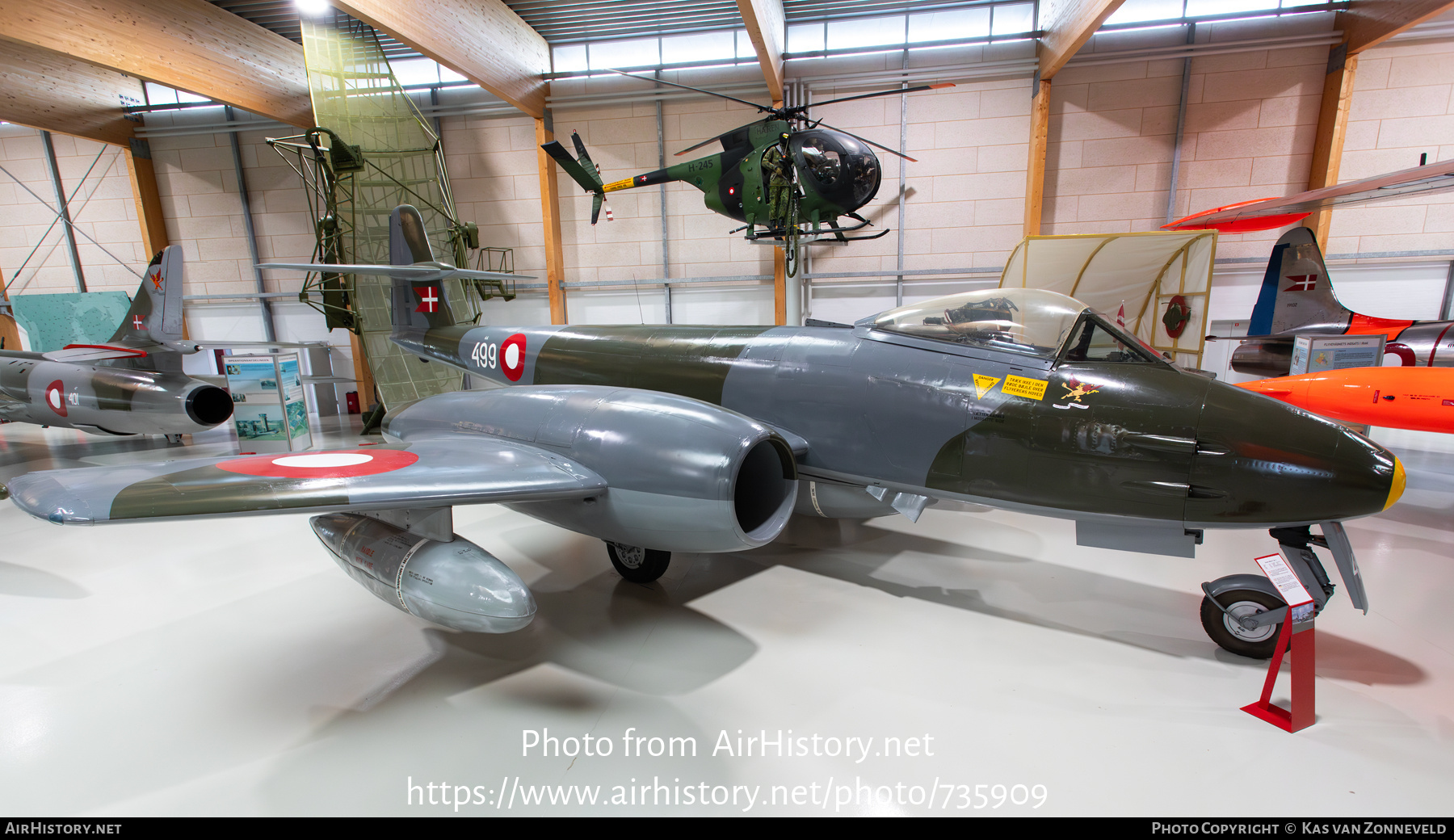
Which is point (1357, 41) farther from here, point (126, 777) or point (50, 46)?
point (50, 46)

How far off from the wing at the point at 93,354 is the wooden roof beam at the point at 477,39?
5003mm

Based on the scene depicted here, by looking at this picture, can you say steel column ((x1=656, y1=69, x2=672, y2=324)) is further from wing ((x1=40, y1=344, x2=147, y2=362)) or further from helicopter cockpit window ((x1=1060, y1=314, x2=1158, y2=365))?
helicopter cockpit window ((x1=1060, y1=314, x2=1158, y2=365))

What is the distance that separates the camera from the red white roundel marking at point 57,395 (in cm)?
737

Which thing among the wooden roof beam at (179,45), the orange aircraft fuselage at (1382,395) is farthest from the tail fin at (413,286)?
the orange aircraft fuselage at (1382,395)

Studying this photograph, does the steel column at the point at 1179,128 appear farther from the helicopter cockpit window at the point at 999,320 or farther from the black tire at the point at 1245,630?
the black tire at the point at 1245,630

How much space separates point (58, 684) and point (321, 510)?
2091mm

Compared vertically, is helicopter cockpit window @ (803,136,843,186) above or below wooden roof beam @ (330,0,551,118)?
below

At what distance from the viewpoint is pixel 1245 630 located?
303 centimetres

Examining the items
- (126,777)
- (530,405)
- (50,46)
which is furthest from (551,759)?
(50,46)

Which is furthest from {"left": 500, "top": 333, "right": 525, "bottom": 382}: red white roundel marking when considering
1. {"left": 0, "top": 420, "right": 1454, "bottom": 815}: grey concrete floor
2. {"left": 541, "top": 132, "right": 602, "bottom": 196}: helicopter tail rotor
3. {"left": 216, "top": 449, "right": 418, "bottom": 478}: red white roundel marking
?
{"left": 541, "top": 132, "right": 602, "bottom": 196}: helicopter tail rotor

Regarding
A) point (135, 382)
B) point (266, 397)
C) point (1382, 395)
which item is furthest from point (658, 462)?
point (135, 382)

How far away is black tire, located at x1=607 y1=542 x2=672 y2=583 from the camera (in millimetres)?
3963

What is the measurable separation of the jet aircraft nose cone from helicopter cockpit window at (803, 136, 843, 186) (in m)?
5.02

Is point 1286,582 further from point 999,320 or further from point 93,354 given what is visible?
point 93,354
